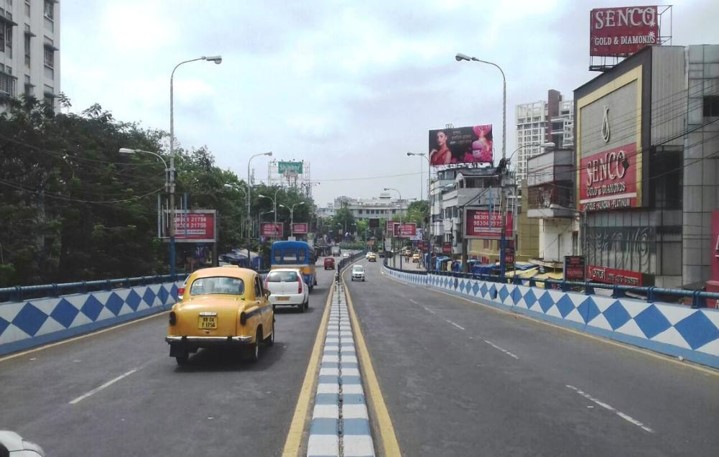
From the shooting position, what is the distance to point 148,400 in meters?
8.53

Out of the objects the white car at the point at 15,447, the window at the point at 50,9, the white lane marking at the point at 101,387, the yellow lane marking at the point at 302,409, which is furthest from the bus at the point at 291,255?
the white car at the point at 15,447

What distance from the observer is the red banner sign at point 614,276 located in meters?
33.6

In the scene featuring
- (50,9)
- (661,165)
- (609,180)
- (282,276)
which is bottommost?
(282,276)

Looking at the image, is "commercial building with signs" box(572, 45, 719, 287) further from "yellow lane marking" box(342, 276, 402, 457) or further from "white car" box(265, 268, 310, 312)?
"yellow lane marking" box(342, 276, 402, 457)

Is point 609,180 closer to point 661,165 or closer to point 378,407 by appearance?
point 661,165

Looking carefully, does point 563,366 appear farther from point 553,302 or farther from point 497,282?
point 497,282

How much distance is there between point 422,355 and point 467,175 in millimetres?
77488

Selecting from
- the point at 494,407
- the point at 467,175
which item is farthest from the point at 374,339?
the point at 467,175

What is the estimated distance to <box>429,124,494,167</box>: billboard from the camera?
92562 mm

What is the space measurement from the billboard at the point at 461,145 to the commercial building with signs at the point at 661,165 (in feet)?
181

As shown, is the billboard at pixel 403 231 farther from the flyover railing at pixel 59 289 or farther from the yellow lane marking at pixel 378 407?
the yellow lane marking at pixel 378 407

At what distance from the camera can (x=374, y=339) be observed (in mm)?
15422

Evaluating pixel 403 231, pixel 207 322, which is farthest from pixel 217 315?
pixel 403 231

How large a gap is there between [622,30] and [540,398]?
3852cm
